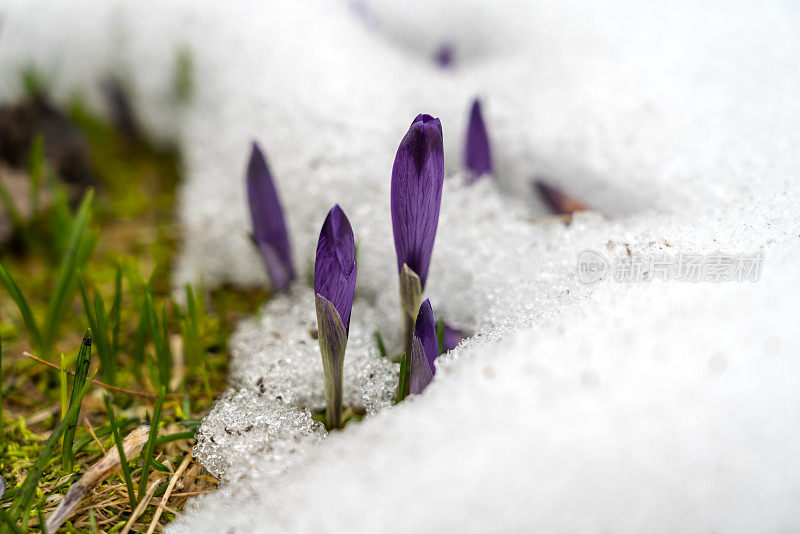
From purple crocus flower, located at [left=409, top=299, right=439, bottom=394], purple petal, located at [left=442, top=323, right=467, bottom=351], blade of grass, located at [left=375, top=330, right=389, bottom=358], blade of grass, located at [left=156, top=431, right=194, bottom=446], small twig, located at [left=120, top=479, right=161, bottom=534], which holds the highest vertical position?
purple crocus flower, located at [left=409, top=299, right=439, bottom=394]

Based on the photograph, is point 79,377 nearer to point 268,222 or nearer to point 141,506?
point 141,506

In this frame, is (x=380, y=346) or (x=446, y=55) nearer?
(x=380, y=346)

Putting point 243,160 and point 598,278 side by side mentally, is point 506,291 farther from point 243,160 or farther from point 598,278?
point 243,160

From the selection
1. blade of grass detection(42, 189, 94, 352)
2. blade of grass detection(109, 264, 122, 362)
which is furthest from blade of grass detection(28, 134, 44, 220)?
blade of grass detection(109, 264, 122, 362)

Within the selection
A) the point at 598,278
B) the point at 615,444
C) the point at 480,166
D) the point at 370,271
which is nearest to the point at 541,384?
the point at 615,444

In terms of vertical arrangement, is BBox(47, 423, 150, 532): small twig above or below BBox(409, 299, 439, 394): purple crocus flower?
below

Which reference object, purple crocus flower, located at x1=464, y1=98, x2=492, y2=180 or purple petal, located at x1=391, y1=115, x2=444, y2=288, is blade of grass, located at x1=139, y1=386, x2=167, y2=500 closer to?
purple petal, located at x1=391, y1=115, x2=444, y2=288

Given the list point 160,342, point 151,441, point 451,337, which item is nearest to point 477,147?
point 451,337
